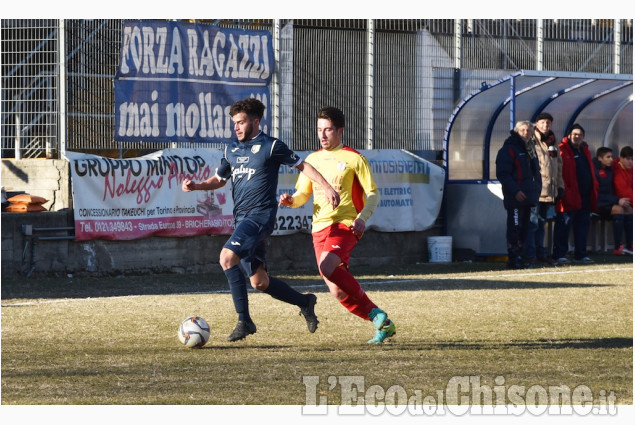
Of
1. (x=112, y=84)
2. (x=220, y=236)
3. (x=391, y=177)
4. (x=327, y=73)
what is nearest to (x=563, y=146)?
(x=391, y=177)

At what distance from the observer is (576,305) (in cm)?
1179

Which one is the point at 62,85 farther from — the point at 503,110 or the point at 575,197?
the point at 575,197

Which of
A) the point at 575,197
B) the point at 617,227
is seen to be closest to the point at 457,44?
the point at 575,197

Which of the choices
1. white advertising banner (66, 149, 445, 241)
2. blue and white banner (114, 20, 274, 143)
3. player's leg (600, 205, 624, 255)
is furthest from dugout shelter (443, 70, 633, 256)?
blue and white banner (114, 20, 274, 143)

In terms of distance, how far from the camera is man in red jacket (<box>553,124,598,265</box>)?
59.9 ft

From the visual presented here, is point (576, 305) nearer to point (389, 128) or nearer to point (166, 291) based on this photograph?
point (166, 291)

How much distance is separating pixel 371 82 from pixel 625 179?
4.64 metres

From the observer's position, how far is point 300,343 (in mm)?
9047

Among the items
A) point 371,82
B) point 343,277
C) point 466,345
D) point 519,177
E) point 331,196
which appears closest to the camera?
point 331,196

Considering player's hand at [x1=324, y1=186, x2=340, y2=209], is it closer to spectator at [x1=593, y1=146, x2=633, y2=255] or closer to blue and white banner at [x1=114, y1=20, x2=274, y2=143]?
blue and white banner at [x1=114, y1=20, x2=274, y2=143]

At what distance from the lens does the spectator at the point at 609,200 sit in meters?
20.0

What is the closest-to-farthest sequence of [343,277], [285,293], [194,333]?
[194,333], [343,277], [285,293]

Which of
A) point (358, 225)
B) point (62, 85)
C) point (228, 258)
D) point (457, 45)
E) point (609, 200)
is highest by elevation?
point (457, 45)
